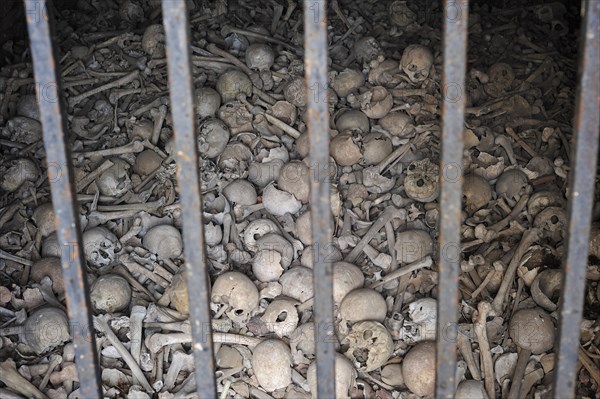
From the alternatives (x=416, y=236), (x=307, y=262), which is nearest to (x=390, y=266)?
(x=416, y=236)

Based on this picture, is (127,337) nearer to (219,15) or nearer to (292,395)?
(292,395)

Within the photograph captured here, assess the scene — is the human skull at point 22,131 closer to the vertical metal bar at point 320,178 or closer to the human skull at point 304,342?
the human skull at point 304,342

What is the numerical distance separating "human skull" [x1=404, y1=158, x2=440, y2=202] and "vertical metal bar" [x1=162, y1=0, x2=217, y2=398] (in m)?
2.25

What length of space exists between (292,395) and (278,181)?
1.25m

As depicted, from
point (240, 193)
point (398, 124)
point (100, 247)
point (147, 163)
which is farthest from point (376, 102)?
point (100, 247)

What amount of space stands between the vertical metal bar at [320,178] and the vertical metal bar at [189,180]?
0.68ft

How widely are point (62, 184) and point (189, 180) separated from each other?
23cm

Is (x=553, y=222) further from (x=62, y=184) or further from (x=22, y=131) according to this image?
(x=22, y=131)

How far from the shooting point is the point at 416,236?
3.16 metres

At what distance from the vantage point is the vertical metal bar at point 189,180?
1.12 m

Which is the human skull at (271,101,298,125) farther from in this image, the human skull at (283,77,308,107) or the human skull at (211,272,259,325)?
the human skull at (211,272,259,325)

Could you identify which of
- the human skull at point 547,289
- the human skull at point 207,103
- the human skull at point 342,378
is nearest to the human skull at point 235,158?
the human skull at point 207,103

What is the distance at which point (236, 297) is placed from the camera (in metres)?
2.94

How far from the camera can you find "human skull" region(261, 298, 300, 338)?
2.87m
